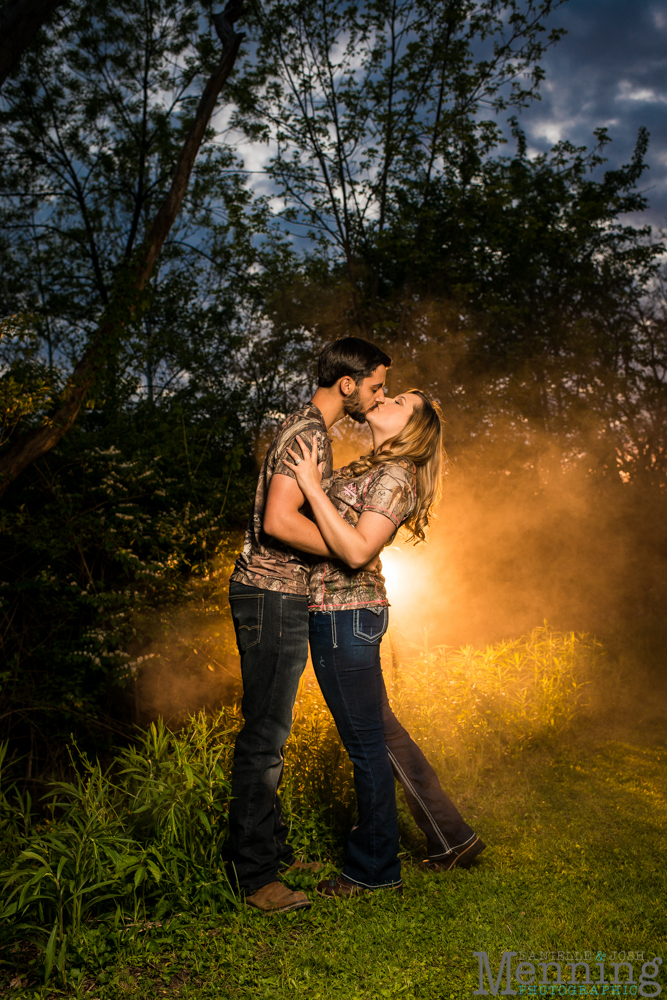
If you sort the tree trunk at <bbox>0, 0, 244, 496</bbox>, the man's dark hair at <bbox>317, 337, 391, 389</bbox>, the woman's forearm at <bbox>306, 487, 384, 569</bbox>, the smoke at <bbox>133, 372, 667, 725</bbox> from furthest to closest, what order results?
the smoke at <bbox>133, 372, 667, 725</bbox>
the tree trunk at <bbox>0, 0, 244, 496</bbox>
the man's dark hair at <bbox>317, 337, 391, 389</bbox>
the woman's forearm at <bbox>306, 487, 384, 569</bbox>

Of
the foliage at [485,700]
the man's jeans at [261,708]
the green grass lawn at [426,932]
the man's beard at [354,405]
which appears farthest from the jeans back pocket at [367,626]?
the foliage at [485,700]

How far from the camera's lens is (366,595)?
2201 mm

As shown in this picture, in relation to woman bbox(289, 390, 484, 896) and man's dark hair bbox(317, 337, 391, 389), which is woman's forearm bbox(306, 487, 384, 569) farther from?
man's dark hair bbox(317, 337, 391, 389)

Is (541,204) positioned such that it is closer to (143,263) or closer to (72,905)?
(143,263)

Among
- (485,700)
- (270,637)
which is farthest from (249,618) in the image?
(485,700)

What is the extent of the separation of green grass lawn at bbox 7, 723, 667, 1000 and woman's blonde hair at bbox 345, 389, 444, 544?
53.6 inches

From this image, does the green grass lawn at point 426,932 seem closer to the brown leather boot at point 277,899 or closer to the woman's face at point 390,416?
the brown leather boot at point 277,899

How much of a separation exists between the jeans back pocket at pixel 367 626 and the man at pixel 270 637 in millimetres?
175

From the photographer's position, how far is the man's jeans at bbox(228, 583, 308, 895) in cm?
213

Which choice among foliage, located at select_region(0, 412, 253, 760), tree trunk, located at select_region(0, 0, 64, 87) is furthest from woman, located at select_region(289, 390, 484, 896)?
tree trunk, located at select_region(0, 0, 64, 87)

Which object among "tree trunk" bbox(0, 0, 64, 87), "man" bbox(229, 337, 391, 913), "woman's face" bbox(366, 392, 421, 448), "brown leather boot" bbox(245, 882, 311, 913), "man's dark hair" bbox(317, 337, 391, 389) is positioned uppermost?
"tree trunk" bbox(0, 0, 64, 87)

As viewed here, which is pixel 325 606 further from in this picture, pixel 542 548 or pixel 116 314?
pixel 542 548

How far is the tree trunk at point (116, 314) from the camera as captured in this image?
4.22 metres

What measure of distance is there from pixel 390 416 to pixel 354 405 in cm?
14
